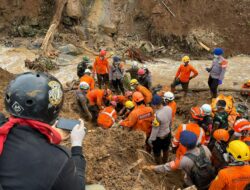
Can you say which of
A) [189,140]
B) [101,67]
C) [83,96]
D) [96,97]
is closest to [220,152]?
[189,140]

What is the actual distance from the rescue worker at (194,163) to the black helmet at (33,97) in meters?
3.23

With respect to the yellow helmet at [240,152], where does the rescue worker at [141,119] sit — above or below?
below

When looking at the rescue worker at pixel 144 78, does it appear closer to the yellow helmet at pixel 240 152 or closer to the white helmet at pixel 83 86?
the white helmet at pixel 83 86

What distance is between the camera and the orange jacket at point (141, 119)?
729 cm

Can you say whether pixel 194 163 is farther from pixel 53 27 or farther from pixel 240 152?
pixel 53 27

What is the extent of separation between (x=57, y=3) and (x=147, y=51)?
559 centimetres

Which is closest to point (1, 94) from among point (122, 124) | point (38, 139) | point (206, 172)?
point (122, 124)

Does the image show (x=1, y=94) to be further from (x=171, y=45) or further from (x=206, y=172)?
(x=171, y=45)

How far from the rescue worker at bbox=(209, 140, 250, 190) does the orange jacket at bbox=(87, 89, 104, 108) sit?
555 centimetres

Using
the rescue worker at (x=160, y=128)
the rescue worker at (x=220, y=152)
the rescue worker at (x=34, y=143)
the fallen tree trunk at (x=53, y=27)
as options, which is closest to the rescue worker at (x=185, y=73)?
the rescue worker at (x=160, y=128)

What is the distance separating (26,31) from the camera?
17.9 m

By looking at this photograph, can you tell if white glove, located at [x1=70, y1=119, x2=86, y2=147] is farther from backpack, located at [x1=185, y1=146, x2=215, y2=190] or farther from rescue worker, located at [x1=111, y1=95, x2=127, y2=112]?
rescue worker, located at [x1=111, y1=95, x2=127, y2=112]

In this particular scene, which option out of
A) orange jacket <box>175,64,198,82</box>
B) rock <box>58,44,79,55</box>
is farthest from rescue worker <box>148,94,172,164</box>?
rock <box>58,44,79,55</box>

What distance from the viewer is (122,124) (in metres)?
7.61
